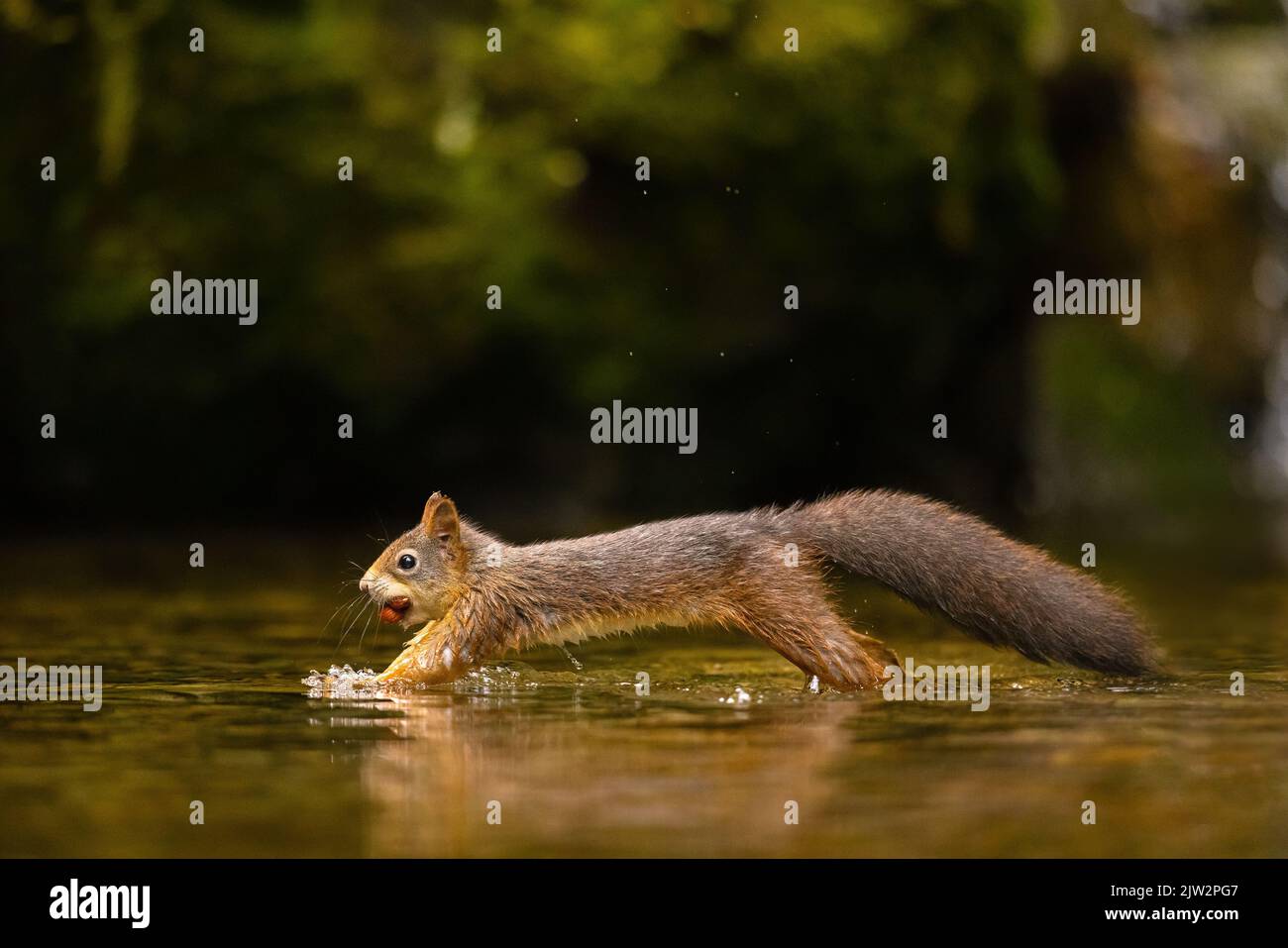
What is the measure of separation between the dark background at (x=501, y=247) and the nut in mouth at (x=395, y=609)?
896 centimetres

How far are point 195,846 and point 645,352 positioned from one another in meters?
14.8

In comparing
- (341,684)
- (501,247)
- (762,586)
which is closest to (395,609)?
(341,684)

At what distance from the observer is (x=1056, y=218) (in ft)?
68.4

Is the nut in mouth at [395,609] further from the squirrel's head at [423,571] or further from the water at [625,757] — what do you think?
the water at [625,757]

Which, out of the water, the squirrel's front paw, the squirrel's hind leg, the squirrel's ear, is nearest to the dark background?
the water

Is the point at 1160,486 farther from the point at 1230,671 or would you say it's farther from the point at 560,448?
the point at 1230,671

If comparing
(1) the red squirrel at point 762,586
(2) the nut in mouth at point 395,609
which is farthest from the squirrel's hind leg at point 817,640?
(2) the nut in mouth at point 395,609

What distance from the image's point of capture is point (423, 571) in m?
10.2

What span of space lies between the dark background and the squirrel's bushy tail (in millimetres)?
9623

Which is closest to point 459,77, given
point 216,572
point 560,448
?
point 560,448

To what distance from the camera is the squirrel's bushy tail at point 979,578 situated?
8.93 meters

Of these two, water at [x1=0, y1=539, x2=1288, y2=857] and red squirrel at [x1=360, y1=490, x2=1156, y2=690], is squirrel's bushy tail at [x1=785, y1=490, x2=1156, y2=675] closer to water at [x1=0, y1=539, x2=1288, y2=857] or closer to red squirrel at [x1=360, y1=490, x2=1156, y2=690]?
red squirrel at [x1=360, y1=490, x2=1156, y2=690]

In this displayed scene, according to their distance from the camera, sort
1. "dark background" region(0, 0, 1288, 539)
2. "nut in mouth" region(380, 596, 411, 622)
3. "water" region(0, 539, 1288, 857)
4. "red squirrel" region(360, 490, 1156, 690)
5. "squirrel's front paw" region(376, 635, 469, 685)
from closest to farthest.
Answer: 1. "water" region(0, 539, 1288, 857)
2. "red squirrel" region(360, 490, 1156, 690)
3. "squirrel's front paw" region(376, 635, 469, 685)
4. "nut in mouth" region(380, 596, 411, 622)
5. "dark background" region(0, 0, 1288, 539)

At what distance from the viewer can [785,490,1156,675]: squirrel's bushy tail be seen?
8930 mm
